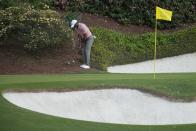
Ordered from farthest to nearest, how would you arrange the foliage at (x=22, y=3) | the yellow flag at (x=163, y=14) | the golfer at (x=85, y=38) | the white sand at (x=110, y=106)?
the foliage at (x=22, y=3), the golfer at (x=85, y=38), the yellow flag at (x=163, y=14), the white sand at (x=110, y=106)

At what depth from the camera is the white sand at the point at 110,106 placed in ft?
38.3

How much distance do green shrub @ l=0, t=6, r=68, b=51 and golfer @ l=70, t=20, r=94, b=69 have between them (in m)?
0.75

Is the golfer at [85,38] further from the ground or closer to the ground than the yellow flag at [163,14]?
closer to the ground

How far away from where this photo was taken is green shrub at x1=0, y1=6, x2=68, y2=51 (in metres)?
19.5

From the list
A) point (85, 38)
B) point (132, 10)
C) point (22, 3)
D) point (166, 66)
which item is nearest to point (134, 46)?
point (166, 66)

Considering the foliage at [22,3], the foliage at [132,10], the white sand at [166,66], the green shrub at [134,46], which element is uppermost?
the foliage at [22,3]

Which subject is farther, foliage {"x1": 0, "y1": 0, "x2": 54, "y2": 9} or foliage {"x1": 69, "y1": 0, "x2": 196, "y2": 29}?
foliage {"x1": 69, "y1": 0, "x2": 196, "y2": 29}

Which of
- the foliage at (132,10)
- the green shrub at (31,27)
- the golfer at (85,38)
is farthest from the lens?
the foliage at (132,10)

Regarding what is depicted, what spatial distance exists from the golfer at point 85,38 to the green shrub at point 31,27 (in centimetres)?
75

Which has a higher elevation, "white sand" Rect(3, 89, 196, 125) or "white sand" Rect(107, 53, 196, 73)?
"white sand" Rect(3, 89, 196, 125)

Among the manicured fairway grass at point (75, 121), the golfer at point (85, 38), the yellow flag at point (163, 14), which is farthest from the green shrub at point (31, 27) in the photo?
the manicured fairway grass at point (75, 121)

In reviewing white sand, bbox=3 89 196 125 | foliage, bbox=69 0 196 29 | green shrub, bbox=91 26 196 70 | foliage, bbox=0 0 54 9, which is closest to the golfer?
green shrub, bbox=91 26 196 70

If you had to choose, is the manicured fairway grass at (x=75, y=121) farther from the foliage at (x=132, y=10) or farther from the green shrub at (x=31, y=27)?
the foliage at (x=132, y=10)

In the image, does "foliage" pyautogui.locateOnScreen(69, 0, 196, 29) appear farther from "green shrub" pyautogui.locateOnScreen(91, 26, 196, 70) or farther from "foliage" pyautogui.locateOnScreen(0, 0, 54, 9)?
"foliage" pyautogui.locateOnScreen(0, 0, 54, 9)
